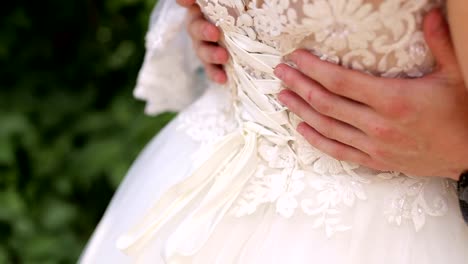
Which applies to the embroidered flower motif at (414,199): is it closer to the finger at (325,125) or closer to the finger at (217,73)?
the finger at (325,125)

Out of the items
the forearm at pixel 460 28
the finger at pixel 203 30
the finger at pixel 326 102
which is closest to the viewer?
the forearm at pixel 460 28

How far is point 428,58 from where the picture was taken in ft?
2.02

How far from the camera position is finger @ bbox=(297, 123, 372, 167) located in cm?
67

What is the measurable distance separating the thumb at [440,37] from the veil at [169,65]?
470mm

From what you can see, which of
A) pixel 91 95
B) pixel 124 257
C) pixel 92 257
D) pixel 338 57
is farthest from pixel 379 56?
pixel 91 95

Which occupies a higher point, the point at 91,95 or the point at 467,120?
the point at 467,120

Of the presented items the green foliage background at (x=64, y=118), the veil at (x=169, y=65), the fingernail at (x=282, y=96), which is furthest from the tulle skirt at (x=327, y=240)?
the green foliage background at (x=64, y=118)

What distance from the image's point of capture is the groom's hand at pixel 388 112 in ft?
1.93

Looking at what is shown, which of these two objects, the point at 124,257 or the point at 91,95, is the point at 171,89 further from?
the point at 91,95

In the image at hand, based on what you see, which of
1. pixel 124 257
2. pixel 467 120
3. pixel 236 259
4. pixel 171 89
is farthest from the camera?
pixel 171 89

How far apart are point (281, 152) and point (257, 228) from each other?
0.09m

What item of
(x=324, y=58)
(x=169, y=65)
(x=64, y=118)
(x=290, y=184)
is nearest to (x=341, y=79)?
(x=324, y=58)

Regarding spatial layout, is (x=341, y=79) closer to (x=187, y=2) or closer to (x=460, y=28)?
(x=460, y=28)

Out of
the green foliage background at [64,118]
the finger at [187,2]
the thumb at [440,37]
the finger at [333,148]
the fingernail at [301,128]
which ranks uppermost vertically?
the finger at [187,2]
